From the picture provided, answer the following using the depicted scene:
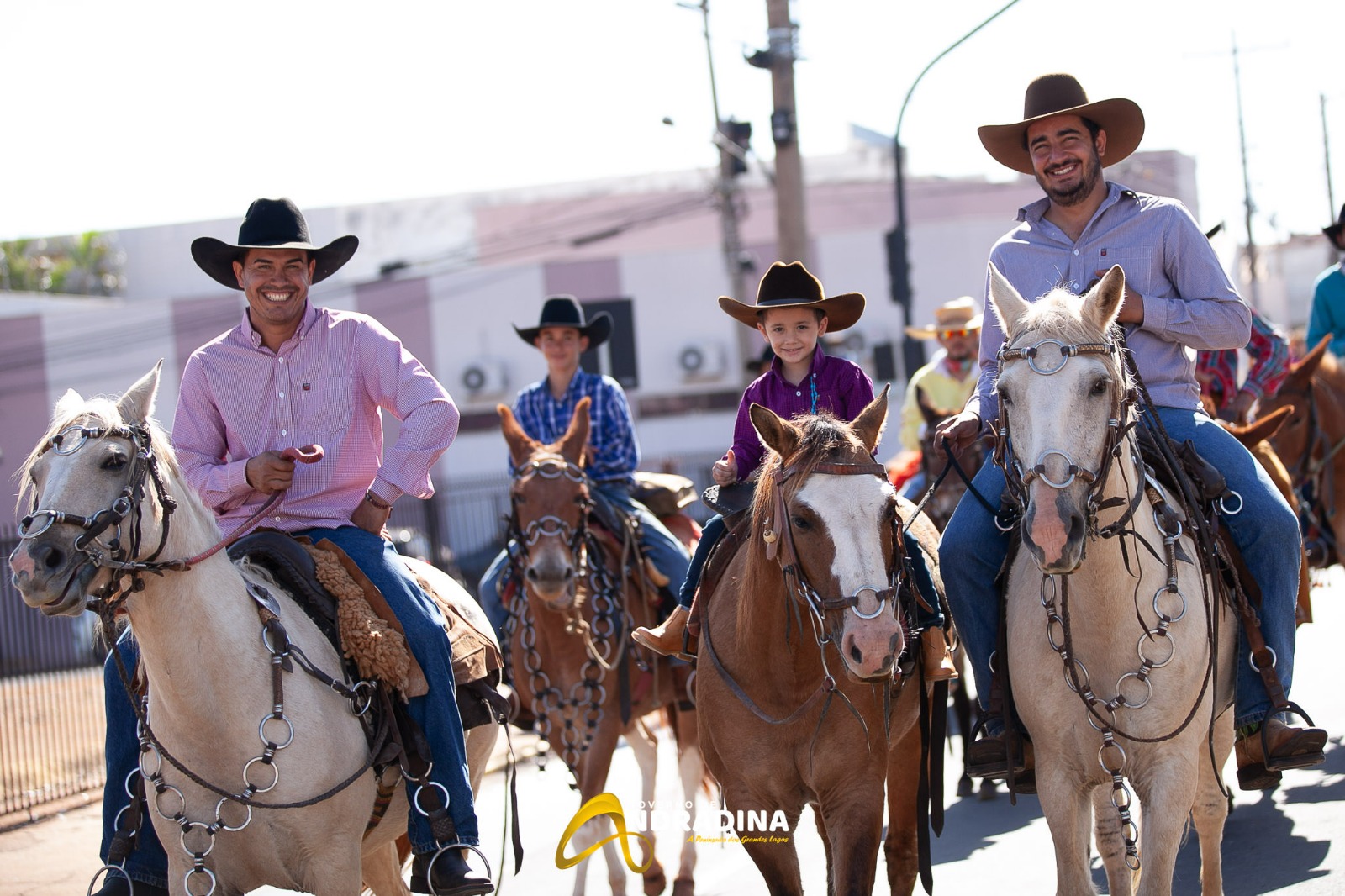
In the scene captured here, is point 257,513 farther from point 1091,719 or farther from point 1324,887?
point 1324,887

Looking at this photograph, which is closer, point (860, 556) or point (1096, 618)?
point (860, 556)

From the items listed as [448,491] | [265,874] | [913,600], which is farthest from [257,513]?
[448,491]

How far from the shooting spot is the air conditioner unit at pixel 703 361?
34969mm

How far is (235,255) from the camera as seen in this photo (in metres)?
5.36

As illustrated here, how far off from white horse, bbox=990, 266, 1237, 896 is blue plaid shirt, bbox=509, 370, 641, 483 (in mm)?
4150

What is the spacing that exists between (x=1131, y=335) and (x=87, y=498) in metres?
3.98

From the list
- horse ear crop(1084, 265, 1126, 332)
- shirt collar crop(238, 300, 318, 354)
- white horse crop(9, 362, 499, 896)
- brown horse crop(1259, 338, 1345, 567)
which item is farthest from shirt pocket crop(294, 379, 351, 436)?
brown horse crop(1259, 338, 1345, 567)

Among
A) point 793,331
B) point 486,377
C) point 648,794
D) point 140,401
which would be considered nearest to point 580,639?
point 648,794

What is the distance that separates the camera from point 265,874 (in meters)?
4.46

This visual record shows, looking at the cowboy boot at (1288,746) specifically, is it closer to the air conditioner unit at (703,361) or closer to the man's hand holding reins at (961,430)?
the man's hand holding reins at (961,430)

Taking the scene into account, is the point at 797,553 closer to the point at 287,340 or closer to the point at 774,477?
the point at 774,477

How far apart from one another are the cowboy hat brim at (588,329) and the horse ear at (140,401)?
16.2ft

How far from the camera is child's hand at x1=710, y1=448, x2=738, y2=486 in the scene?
18.4 feet

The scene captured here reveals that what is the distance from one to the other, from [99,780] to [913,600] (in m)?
8.24
